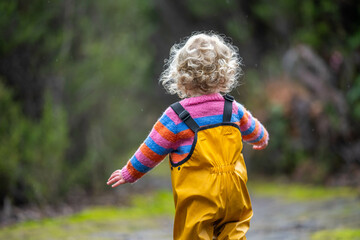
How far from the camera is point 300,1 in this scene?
10414 mm

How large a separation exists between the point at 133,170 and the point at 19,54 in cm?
362

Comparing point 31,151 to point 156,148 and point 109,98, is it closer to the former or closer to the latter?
point 109,98

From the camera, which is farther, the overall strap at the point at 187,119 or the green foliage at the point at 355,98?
the green foliage at the point at 355,98

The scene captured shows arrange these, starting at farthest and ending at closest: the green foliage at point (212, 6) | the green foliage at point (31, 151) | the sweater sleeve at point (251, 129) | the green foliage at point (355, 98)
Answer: the green foliage at point (212, 6) → the green foliage at point (355, 98) → the green foliage at point (31, 151) → the sweater sleeve at point (251, 129)

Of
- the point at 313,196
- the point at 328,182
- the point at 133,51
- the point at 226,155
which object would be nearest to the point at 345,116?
the point at 328,182

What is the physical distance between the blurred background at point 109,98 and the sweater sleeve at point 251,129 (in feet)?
9.69

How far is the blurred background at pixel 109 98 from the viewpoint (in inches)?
207

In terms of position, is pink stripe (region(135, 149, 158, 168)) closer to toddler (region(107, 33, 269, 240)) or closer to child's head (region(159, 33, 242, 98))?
toddler (region(107, 33, 269, 240))

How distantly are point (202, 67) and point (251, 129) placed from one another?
21.2 inches

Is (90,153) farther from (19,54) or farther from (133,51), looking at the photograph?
(133,51)

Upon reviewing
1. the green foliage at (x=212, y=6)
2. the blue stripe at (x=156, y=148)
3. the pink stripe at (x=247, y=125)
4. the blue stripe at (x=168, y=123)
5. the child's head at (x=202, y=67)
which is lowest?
the blue stripe at (x=156, y=148)

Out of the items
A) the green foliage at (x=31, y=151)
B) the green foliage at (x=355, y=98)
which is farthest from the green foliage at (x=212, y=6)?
the green foliage at (x=31, y=151)

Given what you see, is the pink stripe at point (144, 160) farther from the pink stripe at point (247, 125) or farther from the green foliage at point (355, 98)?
Result: the green foliage at point (355, 98)

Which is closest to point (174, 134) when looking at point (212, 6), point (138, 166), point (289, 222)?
point (138, 166)
